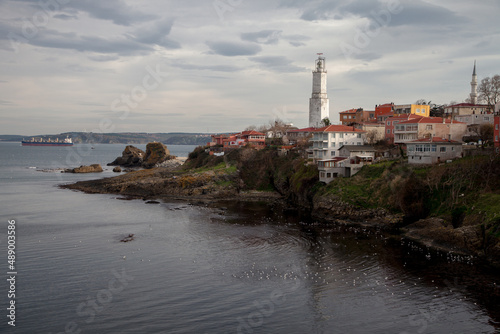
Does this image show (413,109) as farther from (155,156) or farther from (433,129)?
(155,156)

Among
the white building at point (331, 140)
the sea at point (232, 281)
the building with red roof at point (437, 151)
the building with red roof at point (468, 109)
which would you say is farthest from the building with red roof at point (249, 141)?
the sea at point (232, 281)

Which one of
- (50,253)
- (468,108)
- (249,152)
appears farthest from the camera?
(249,152)

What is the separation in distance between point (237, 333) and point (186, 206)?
125ft

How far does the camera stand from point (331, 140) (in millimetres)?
62281

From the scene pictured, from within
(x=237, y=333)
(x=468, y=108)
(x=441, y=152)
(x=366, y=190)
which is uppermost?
(x=468, y=108)

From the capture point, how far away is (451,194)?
4044 centimetres

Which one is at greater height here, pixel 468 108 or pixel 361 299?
pixel 468 108

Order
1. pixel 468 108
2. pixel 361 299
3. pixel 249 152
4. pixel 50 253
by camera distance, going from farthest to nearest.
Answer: pixel 249 152 → pixel 468 108 → pixel 50 253 → pixel 361 299

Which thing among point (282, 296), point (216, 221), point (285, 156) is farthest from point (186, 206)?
point (282, 296)

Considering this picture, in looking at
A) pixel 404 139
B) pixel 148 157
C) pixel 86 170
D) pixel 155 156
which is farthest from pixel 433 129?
pixel 148 157

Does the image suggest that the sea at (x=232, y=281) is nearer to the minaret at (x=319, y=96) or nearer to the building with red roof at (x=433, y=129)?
the building with red roof at (x=433, y=129)

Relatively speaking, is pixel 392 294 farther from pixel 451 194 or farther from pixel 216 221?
pixel 216 221

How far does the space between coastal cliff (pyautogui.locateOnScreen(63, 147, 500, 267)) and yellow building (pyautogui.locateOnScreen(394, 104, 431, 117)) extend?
23.4 meters

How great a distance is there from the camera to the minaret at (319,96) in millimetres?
84438
